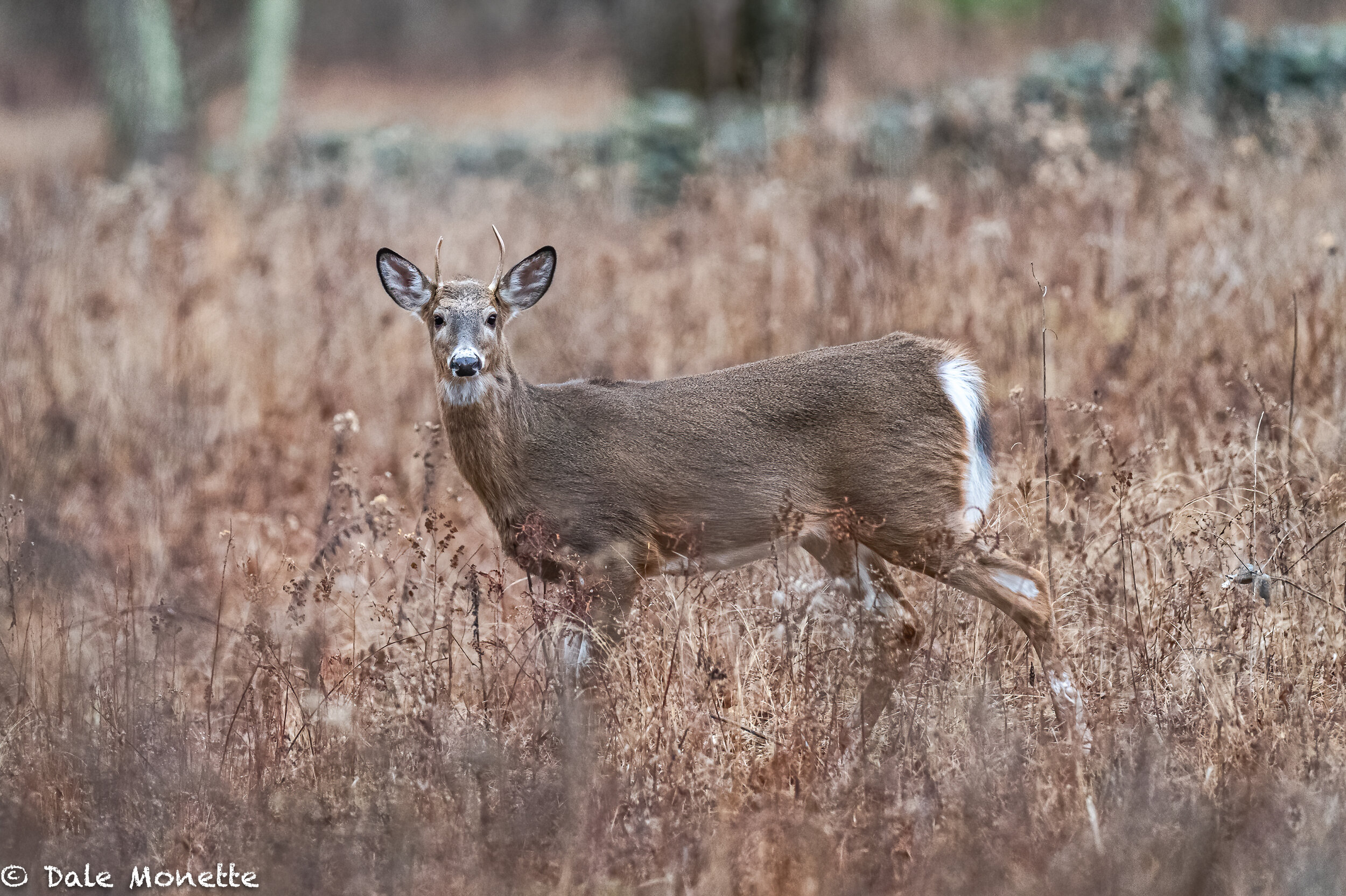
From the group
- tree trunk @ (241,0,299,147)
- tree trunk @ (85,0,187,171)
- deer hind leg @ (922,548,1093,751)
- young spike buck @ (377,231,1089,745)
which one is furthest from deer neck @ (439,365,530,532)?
tree trunk @ (241,0,299,147)

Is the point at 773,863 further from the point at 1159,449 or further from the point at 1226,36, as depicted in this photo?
the point at 1226,36

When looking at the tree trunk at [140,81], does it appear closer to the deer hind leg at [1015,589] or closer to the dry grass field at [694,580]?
the dry grass field at [694,580]

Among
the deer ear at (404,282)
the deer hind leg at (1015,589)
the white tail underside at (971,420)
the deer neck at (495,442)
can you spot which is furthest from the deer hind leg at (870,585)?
the deer ear at (404,282)

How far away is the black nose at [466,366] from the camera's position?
13.7ft

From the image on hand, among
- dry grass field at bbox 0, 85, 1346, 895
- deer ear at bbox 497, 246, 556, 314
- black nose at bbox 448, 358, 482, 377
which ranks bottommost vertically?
dry grass field at bbox 0, 85, 1346, 895

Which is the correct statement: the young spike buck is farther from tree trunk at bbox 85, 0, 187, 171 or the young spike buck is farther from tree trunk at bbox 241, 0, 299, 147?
tree trunk at bbox 241, 0, 299, 147

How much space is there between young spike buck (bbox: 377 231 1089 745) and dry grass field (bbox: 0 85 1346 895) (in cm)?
17

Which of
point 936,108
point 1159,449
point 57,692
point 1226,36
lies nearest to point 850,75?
point 1226,36

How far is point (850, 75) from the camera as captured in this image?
17.5 metres

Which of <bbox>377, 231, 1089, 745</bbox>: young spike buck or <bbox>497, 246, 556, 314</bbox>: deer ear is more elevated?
<bbox>497, 246, 556, 314</bbox>: deer ear

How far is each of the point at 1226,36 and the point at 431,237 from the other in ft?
20.6

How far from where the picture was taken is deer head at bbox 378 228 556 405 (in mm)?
4402

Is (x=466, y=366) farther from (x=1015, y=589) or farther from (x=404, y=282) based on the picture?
(x=1015, y=589)

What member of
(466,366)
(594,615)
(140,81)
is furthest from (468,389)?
(140,81)
